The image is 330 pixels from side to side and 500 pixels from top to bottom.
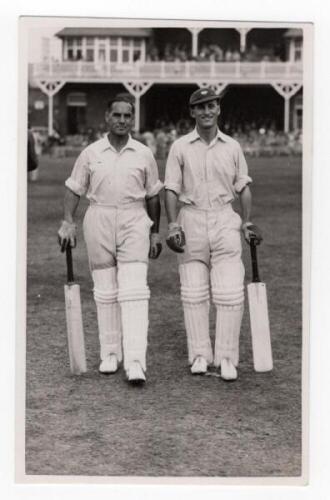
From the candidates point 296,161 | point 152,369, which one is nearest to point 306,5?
point 152,369

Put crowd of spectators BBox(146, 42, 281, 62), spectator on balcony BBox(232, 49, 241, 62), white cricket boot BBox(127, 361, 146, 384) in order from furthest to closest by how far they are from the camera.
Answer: spectator on balcony BBox(232, 49, 241, 62) < crowd of spectators BBox(146, 42, 281, 62) < white cricket boot BBox(127, 361, 146, 384)

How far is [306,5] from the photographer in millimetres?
5121

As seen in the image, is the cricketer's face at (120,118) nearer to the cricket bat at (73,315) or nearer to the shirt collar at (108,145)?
the shirt collar at (108,145)

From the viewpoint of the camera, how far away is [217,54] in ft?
115

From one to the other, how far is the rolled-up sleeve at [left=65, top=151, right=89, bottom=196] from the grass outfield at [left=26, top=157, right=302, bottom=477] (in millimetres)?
1313

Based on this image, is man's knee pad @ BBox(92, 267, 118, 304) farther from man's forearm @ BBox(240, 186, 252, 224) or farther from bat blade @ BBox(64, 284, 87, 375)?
man's forearm @ BBox(240, 186, 252, 224)

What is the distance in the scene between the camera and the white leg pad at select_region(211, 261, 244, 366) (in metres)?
5.61

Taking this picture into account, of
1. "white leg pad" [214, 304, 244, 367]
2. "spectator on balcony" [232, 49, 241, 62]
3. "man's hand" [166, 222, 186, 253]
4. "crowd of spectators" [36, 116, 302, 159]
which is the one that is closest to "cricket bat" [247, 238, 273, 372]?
Answer: "white leg pad" [214, 304, 244, 367]

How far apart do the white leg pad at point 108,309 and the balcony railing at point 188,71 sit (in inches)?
1177

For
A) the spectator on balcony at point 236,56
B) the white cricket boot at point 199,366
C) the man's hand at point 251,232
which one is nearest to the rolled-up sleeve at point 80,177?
the man's hand at point 251,232

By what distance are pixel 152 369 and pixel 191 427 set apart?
1.04 meters

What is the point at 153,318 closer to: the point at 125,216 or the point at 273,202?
the point at 125,216

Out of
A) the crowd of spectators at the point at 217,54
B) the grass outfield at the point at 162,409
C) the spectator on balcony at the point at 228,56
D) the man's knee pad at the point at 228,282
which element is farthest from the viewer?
the crowd of spectators at the point at 217,54

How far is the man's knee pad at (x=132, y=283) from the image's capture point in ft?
18.3
